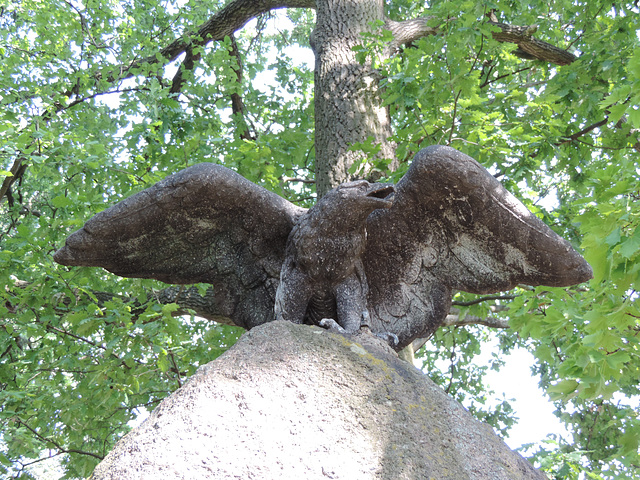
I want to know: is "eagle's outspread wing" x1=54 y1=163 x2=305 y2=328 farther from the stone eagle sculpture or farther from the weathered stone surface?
the weathered stone surface

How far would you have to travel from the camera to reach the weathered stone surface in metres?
1.80

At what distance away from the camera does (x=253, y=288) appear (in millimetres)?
3377

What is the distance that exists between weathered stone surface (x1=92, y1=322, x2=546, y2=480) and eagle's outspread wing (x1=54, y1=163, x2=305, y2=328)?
35.0 inches

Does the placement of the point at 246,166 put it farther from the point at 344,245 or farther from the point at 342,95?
the point at 344,245

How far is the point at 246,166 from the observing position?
18.2 ft

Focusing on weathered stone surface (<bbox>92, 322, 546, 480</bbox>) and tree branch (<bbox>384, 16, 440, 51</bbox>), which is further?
tree branch (<bbox>384, 16, 440, 51</bbox>)

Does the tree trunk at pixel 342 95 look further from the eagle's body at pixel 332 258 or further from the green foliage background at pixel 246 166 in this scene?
the eagle's body at pixel 332 258

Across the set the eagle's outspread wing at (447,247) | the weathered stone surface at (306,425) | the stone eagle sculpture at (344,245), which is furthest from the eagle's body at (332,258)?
the weathered stone surface at (306,425)

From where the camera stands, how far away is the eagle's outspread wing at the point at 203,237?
297 cm

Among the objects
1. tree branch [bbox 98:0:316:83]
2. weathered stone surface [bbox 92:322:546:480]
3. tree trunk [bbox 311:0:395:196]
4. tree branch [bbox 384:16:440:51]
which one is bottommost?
weathered stone surface [bbox 92:322:546:480]

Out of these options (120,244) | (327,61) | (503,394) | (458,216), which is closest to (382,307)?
(458,216)

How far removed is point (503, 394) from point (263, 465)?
8.24 m

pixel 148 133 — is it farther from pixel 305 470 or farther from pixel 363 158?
pixel 305 470

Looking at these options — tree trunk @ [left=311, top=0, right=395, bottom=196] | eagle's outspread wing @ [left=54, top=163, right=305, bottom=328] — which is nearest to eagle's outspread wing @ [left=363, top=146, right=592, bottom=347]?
eagle's outspread wing @ [left=54, top=163, right=305, bottom=328]
